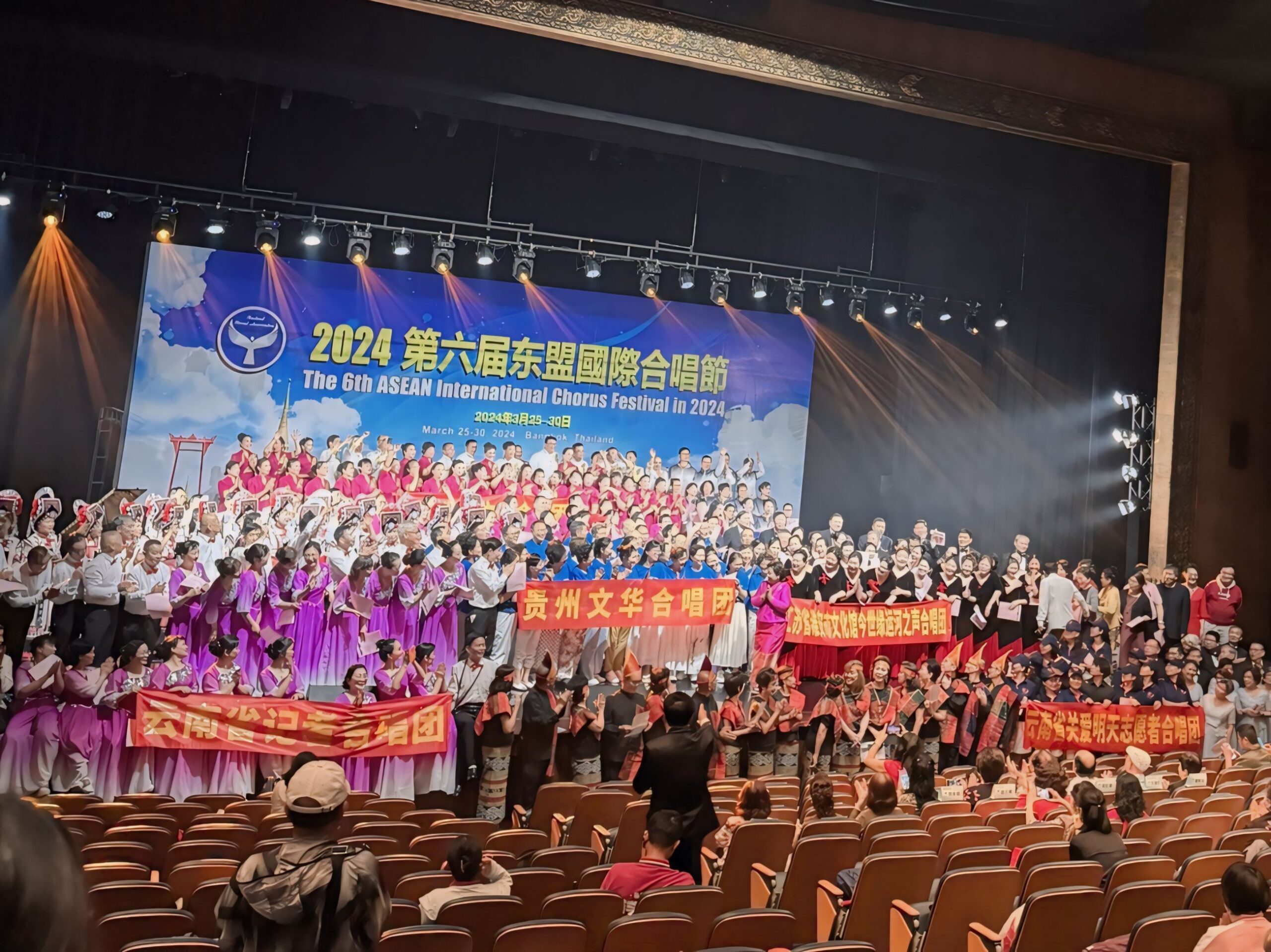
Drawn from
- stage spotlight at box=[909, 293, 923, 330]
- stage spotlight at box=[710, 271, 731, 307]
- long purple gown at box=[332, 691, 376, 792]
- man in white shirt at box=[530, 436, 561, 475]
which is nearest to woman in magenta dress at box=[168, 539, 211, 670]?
long purple gown at box=[332, 691, 376, 792]

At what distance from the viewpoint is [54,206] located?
38.4 feet

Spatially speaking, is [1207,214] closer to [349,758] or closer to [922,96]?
[922,96]

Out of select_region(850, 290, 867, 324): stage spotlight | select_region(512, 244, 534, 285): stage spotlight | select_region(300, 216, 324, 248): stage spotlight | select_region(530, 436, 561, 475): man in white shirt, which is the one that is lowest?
select_region(530, 436, 561, 475): man in white shirt

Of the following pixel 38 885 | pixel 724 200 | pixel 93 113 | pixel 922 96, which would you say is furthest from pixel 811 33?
pixel 38 885

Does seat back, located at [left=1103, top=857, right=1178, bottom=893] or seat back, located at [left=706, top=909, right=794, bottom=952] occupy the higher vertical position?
seat back, located at [left=1103, top=857, right=1178, bottom=893]

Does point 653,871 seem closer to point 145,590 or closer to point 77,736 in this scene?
point 77,736

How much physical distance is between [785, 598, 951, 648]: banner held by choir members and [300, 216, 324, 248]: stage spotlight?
22.1ft

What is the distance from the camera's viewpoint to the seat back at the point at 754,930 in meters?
3.57

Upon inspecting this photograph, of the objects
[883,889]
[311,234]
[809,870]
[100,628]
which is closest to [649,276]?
[311,234]

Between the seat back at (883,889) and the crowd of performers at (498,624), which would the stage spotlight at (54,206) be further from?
the seat back at (883,889)

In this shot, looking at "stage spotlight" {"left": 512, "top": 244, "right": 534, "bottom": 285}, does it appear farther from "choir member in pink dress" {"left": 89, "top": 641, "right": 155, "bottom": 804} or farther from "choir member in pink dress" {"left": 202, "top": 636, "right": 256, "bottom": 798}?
"choir member in pink dress" {"left": 89, "top": 641, "right": 155, "bottom": 804}

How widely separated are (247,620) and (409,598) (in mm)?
1377

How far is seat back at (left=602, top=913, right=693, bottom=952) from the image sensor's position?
3439mm

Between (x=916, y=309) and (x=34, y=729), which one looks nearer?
(x=34, y=729)
